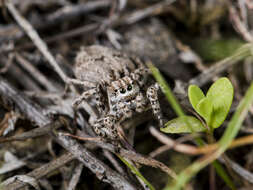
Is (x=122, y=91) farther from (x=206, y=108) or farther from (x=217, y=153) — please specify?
(x=217, y=153)

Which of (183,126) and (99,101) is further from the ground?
(99,101)

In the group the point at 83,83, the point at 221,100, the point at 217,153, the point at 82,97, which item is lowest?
the point at 217,153

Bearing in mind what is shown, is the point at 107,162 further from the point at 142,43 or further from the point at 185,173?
the point at 142,43

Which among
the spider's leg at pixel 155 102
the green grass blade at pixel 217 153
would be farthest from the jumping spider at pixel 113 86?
the green grass blade at pixel 217 153

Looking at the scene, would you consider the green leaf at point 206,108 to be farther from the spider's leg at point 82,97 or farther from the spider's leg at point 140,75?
the spider's leg at point 82,97

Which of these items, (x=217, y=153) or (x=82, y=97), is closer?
(x=217, y=153)

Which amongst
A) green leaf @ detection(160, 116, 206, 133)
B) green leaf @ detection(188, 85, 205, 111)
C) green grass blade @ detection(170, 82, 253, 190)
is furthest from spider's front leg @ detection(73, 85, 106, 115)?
green grass blade @ detection(170, 82, 253, 190)

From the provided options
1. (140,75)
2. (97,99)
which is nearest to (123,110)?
(97,99)

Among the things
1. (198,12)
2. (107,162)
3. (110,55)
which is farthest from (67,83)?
(198,12)

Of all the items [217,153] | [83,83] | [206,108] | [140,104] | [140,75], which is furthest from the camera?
[83,83]
